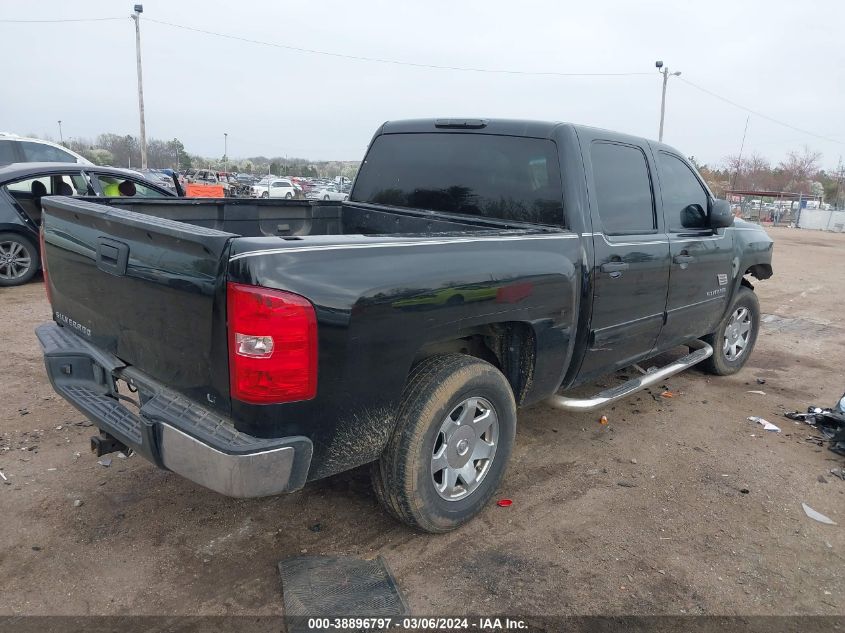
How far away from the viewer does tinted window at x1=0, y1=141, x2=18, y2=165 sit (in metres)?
10.9

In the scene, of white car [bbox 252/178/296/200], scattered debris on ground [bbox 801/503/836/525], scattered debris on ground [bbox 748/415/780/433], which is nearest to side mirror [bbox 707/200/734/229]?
scattered debris on ground [bbox 748/415/780/433]

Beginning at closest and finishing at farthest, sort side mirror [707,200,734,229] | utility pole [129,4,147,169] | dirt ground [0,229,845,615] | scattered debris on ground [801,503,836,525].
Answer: dirt ground [0,229,845,615] < scattered debris on ground [801,503,836,525] < side mirror [707,200,734,229] < utility pole [129,4,147,169]

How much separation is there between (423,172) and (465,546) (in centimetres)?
240

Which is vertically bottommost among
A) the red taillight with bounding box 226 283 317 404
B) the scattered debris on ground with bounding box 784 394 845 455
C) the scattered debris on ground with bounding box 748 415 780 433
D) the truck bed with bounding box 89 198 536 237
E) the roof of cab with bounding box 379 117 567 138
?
the scattered debris on ground with bounding box 748 415 780 433

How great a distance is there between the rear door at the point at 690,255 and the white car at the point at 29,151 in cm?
979

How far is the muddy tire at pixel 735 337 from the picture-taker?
551cm

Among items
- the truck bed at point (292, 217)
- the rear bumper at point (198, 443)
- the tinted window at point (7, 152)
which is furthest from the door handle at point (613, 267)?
the tinted window at point (7, 152)

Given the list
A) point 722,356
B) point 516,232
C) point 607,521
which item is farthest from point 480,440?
point 722,356

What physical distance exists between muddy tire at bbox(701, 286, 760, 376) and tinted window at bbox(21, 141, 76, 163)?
11.3m

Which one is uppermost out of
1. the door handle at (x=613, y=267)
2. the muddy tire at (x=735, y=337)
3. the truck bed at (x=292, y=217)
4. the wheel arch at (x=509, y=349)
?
the truck bed at (x=292, y=217)

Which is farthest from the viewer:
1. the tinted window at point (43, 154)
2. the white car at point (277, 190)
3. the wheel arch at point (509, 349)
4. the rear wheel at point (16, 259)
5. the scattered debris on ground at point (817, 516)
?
the white car at point (277, 190)

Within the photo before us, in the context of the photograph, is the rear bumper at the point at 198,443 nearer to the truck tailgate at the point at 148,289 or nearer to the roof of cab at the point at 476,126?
the truck tailgate at the point at 148,289

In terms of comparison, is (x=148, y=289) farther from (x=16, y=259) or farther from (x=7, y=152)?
(x=7, y=152)

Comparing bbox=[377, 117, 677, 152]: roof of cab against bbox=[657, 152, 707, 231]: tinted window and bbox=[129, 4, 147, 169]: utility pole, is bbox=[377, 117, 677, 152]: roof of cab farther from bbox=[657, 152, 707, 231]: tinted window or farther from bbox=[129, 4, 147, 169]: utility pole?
bbox=[129, 4, 147, 169]: utility pole
